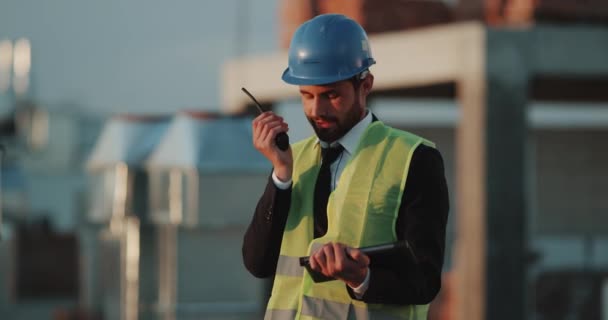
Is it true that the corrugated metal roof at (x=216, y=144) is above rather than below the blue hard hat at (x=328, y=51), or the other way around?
below

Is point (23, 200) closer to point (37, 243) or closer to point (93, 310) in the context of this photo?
point (37, 243)

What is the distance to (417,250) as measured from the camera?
4387 millimetres

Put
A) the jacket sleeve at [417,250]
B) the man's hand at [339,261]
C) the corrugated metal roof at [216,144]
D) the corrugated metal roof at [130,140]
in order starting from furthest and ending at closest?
the corrugated metal roof at [130,140]
the corrugated metal roof at [216,144]
the jacket sleeve at [417,250]
the man's hand at [339,261]

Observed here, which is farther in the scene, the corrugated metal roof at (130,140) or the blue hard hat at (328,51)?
the corrugated metal roof at (130,140)

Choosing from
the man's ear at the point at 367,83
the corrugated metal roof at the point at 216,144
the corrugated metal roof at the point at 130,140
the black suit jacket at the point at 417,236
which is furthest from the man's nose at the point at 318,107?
the corrugated metal roof at the point at 130,140

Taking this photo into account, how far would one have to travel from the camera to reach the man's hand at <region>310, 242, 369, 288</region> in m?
4.19

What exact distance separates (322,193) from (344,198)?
5.6 inches

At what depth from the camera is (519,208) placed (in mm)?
20609

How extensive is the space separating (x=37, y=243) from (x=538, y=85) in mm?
8642

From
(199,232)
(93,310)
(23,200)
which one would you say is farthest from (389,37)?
(199,232)

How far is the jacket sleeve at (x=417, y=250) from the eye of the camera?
4375 mm

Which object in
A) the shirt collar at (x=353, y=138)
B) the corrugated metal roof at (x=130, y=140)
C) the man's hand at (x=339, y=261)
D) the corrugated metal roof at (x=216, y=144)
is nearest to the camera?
the man's hand at (x=339, y=261)

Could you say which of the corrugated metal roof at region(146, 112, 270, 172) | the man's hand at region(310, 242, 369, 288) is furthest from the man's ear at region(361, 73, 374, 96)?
the corrugated metal roof at region(146, 112, 270, 172)

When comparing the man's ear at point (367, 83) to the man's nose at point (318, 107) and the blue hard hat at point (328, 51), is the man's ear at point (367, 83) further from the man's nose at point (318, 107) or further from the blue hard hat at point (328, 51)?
the man's nose at point (318, 107)
